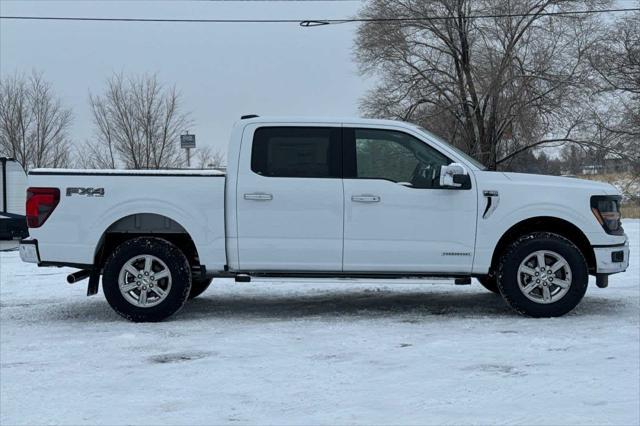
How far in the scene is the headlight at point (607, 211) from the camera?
7465 millimetres

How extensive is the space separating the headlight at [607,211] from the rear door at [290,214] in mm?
2449

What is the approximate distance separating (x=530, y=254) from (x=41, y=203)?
15.3 feet

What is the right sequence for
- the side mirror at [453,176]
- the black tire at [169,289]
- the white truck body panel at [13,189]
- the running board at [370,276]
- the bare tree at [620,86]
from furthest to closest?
the bare tree at [620,86], the white truck body panel at [13,189], the running board at [370,276], the black tire at [169,289], the side mirror at [453,176]

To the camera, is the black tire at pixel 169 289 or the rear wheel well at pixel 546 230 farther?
the rear wheel well at pixel 546 230

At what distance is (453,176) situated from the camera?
725 centimetres

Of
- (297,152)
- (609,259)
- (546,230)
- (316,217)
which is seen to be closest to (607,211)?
(609,259)

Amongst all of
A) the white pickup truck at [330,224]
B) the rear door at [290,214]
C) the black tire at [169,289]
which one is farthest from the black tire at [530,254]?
the black tire at [169,289]

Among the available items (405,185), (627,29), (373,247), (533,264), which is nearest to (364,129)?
(405,185)

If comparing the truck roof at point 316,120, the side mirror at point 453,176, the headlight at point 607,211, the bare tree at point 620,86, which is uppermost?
the bare tree at point 620,86

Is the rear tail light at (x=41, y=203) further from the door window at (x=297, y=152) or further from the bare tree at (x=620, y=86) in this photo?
the bare tree at (x=620, y=86)

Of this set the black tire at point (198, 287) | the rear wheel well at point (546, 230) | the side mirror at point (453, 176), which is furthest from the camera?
the black tire at point (198, 287)

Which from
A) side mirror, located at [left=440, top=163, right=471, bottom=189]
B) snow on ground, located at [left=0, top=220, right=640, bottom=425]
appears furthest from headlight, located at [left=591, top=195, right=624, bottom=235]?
side mirror, located at [left=440, top=163, right=471, bottom=189]

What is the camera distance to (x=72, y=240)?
24.5 ft

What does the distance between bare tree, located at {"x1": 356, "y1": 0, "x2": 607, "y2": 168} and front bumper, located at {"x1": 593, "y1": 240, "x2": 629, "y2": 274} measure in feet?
98.8
